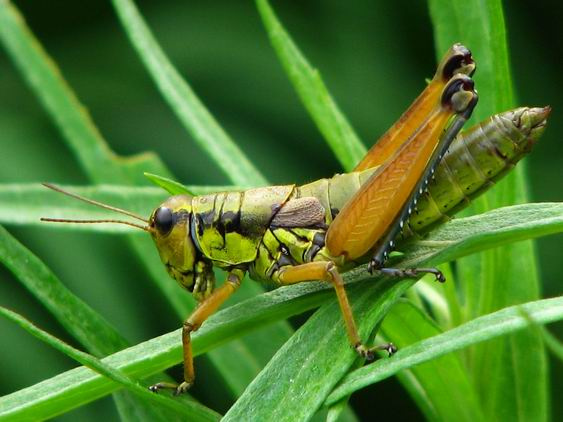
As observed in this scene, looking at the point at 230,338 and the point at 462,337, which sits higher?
the point at 230,338

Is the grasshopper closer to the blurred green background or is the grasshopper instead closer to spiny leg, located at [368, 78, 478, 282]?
spiny leg, located at [368, 78, 478, 282]

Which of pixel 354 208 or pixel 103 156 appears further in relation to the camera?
pixel 103 156

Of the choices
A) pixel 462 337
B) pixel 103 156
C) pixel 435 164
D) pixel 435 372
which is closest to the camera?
pixel 462 337

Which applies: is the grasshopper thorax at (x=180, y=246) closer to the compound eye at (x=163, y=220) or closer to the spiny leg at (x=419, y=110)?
the compound eye at (x=163, y=220)

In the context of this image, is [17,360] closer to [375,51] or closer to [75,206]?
[75,206]

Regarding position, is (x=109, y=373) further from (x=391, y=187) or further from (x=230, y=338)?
(x=391, y=187)

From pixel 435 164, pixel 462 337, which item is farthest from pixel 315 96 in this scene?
pixel 462 337

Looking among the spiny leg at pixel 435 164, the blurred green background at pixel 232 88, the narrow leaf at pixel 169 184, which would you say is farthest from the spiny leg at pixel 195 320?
the blurred green background at pixel 232 88

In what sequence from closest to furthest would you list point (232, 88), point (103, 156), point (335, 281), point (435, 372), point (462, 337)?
point (462, 337) < point (435, 372) < point (335, 281) < point (103, 156) < point (232, 88)
